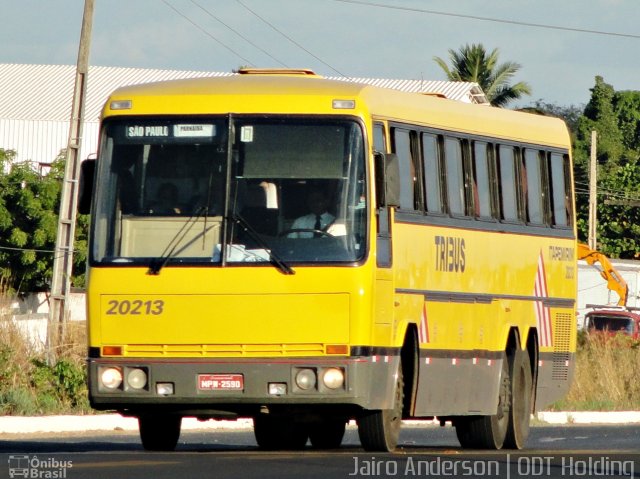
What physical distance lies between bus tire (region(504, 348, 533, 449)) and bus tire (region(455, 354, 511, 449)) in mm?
74

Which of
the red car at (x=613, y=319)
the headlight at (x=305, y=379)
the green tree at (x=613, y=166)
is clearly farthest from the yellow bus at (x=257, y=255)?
the green tree at (x=613, y=166)

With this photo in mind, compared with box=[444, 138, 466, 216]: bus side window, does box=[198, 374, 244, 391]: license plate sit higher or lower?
lower

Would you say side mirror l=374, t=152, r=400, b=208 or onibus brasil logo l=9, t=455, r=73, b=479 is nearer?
onibus brasil logo l=9, t=455, r=73, b=479

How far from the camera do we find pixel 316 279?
44.2 feet

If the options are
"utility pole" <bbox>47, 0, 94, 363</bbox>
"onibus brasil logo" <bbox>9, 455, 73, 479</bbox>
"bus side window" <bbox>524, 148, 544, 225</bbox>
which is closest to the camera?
"onibus brasil logo" <bbox>9, 455, 73, 479</bbox>

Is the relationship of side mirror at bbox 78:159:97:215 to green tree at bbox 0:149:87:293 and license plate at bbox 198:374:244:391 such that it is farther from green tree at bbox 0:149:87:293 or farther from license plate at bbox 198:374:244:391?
green tree at bbox 0:149:87:293

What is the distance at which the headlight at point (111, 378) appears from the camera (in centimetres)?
1365

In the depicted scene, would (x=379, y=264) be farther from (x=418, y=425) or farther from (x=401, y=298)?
(x=418, y=425)

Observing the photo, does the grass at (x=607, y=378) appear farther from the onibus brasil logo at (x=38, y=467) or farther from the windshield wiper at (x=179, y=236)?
the onibus brasil logo at (x=38, y=467)

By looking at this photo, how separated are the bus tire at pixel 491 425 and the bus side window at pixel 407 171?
2575 mm

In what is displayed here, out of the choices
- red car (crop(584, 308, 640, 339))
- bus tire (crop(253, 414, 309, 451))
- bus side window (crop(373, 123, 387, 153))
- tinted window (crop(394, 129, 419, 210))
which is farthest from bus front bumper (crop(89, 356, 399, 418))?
red car (crop(584, 308, 640, 339))

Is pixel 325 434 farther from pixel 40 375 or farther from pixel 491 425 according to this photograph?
pixel 40 375

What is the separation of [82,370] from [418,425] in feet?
19.5

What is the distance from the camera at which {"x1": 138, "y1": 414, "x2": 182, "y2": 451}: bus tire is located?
15281mm
